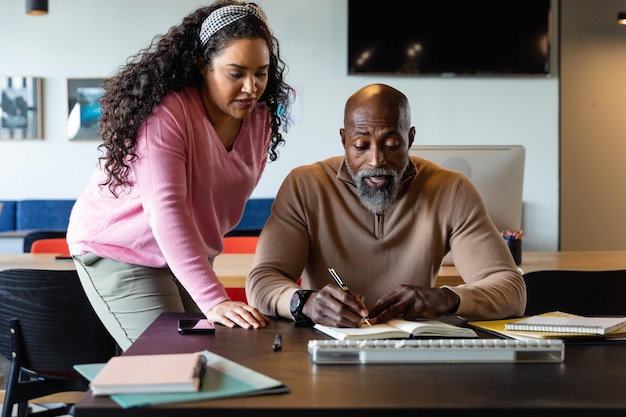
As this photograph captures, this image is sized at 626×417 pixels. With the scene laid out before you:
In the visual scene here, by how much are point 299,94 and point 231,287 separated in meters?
3.48

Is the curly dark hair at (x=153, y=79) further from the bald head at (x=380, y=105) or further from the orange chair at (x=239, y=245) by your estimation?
the orange chair at (x=239, y=245)

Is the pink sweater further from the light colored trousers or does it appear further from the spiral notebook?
the spiral notebook

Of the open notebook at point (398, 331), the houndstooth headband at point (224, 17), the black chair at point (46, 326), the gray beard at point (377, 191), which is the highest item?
the houndstooth headband at point (224, 17)

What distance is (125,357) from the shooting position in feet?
4.07

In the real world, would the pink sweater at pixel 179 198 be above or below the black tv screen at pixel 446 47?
below

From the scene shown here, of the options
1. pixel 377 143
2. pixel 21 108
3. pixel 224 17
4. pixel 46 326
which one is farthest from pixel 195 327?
pixel 21 108

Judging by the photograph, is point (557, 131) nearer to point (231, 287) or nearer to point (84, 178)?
point (84, 178)

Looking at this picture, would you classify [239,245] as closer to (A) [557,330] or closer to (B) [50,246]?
(B) [50,246]

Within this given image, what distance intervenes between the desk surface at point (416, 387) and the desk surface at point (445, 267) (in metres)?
1.30

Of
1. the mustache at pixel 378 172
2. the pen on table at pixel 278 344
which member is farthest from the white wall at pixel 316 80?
the pen on table at pixel 278 344

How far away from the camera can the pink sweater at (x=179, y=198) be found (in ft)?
5.90

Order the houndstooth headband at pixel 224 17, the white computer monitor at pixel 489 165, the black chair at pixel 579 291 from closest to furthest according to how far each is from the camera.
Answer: the houndstooth headband at pixel 224 17, the black chair at pixel 579 291, the white computer monitor at pixel 489 165

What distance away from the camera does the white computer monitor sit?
115 inches

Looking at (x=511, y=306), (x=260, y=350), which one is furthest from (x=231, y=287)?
→ (x=260, y=350)
